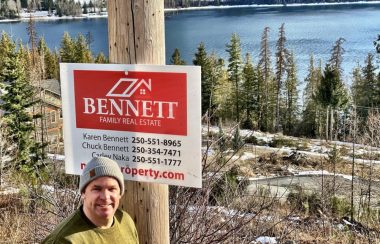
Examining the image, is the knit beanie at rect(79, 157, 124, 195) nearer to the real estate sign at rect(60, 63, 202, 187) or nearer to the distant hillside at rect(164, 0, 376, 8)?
the real estate sign at rect(60, 63, 202, 187)

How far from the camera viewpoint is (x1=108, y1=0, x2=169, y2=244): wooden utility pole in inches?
78.4

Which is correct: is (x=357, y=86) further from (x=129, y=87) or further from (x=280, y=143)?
(x=129, y=87)

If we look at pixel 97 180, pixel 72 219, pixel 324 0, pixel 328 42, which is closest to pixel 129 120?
pixel 97 180

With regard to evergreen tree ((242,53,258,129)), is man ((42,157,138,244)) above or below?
above

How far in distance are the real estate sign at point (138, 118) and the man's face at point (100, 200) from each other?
0.28m

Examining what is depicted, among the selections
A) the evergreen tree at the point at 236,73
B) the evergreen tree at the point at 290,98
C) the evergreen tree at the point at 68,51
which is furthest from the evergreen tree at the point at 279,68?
the evergreen tree at the point at 68,51

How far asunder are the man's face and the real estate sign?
0.28 m

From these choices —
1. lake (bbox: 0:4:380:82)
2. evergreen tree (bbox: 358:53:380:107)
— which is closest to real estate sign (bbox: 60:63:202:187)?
evergreen tree (bbox: 358:53:380:107)

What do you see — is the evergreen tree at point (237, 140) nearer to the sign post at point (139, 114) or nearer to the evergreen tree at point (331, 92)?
the sign post at point (139, 114)

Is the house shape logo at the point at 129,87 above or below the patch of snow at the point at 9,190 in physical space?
above

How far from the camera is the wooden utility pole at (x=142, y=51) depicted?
78.4 inches

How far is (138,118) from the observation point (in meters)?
2.04

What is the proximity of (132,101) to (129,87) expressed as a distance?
6 cm

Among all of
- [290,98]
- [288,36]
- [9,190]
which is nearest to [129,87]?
[9,190]
